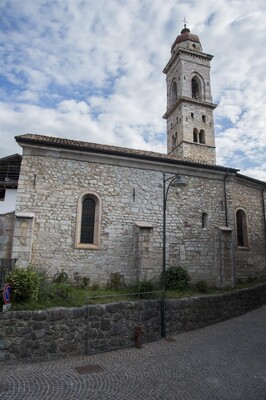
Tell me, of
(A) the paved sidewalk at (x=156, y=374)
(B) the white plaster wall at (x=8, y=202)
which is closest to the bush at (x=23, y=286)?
(A) the paved sidewalk at (x=156, y=374)

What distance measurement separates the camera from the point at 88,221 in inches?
531

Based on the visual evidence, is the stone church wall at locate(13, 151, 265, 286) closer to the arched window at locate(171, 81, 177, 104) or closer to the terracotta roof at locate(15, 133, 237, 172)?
the terracotta roof at locate(15, 133, 237, 172)

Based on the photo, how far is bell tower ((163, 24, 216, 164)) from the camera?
2720 cm

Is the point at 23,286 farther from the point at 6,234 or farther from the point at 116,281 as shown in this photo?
the point at 116,281

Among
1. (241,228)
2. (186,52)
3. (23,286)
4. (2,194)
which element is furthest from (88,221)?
(186,52)

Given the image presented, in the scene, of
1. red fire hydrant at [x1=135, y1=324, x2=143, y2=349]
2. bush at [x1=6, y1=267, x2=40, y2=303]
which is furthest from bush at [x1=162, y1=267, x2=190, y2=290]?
bush at [x1=6, y1=267, x2=40, y2=303]

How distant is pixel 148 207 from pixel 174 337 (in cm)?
628

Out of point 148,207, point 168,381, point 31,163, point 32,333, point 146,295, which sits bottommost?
point 168,381

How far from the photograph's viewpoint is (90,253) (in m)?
12.9

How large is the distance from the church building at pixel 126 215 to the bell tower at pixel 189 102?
1019cm

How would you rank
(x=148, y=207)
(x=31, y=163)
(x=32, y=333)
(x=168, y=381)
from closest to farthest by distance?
(x=168, y=381), (x=32, y=333), (x=31, y=163), (x=148, y=207)

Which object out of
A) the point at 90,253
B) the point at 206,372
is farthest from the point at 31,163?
the point at 206,372

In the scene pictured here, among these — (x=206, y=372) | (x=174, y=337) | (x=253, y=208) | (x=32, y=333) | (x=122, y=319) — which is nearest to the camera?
(x=206, y=372)

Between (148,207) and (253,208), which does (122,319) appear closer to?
(148,207)
